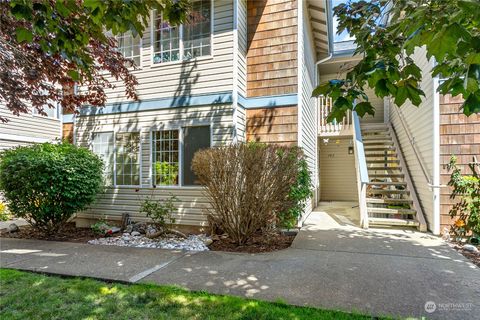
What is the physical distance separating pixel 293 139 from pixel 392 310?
174 inches

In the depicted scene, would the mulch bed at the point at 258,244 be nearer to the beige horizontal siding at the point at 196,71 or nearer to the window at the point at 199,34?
the beige horizontal siding at the point at 196,71

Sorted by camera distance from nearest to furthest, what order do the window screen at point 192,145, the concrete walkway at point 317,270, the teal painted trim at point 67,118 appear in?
the concrete walkway at point 317,270, the window screen at point 192,145, the teal painted trim at point 67,118

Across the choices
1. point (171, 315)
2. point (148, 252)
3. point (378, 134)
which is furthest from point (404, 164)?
point (171, 315)

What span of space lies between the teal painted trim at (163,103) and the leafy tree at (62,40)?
47 cm

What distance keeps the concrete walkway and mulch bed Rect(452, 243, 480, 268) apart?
0.18 metres

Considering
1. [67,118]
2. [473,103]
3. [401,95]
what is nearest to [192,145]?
[67,118]

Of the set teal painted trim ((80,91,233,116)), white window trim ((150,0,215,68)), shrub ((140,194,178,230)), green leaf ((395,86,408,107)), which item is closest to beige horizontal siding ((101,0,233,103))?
white window trim ((150,0,215,68))

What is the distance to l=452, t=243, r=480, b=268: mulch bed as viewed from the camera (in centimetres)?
447

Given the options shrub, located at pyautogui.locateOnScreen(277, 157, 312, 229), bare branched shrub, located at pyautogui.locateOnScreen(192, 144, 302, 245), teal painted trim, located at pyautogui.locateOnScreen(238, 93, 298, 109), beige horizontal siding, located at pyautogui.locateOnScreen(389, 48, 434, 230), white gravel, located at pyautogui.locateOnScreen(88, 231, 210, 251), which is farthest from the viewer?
teal painted trim, located at pyautogui.locateOnScreen(238, 93, 298, 109)

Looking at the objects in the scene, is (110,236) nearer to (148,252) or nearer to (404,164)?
(148,252)

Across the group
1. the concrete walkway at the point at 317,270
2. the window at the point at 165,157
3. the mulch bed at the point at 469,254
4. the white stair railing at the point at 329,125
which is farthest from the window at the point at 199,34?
the mulch bed at the point at 469,254

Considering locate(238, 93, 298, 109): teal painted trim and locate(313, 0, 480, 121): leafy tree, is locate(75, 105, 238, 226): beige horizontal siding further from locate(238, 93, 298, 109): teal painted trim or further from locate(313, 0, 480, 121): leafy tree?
locate(313, 0, 480, 121): leafy tree

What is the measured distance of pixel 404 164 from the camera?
829 cm

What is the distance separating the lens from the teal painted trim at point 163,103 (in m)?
6.53
